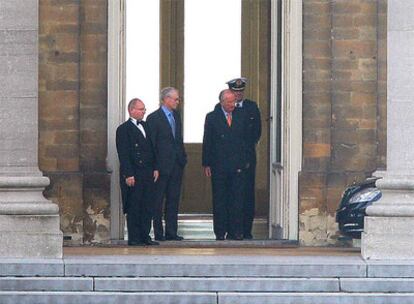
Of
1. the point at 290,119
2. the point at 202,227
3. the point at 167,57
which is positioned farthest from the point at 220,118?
the point at 167,57

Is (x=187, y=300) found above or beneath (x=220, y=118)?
beneath

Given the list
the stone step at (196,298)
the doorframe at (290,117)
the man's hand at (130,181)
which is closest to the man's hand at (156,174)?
the man's hand at (130,181)

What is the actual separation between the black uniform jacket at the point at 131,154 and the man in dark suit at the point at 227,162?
1054mm

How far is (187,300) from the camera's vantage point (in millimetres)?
17859

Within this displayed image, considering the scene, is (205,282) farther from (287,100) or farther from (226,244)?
(287,100)

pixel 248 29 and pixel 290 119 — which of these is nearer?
pixel 290 119

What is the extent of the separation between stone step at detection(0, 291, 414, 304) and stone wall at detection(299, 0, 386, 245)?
4.34 metres

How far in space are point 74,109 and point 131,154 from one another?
1057mm

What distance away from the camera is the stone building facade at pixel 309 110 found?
2223 cm

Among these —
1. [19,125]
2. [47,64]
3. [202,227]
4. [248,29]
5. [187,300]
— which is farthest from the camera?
[248,29]

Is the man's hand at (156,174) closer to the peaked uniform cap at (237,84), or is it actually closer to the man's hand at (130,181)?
the man's hand at (130,181)

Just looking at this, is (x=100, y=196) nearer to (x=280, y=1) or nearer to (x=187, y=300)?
(x=280, y=1)

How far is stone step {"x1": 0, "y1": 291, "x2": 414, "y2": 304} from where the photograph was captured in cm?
1786

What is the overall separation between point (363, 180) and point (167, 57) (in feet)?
19.7
